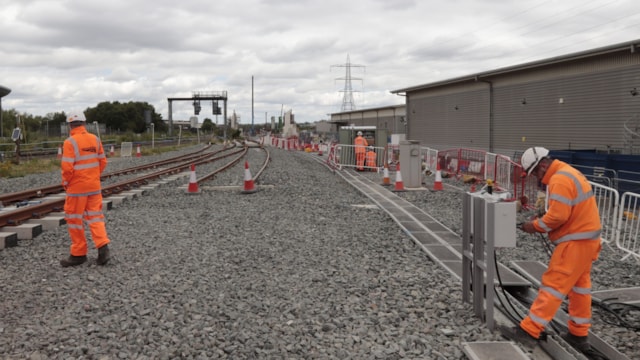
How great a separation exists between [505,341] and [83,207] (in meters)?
5.00

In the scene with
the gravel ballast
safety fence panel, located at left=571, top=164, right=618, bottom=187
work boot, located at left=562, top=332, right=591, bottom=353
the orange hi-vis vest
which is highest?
the orange hi-vis vest

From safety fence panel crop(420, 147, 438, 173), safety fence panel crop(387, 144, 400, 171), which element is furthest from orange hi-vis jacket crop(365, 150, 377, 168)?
safety fence panel crop(420, 147, 438, 173)

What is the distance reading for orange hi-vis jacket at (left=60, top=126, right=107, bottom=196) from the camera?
6.59 meters

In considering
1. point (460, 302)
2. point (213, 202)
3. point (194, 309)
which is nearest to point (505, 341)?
point (460, 302)

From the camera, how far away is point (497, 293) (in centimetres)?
527

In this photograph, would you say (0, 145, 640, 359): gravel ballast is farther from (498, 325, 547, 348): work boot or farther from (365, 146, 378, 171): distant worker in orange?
(365, 146, 378, 171): distant worker in orange

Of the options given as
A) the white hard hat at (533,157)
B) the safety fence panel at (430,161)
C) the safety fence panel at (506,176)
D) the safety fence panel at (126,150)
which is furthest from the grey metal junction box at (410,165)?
the safety fence panel at (126,150)

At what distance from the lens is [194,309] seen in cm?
515

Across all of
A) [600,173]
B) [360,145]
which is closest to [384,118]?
[360,145]

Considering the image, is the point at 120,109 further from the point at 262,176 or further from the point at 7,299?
the point at 7,299

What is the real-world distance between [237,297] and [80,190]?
101 inches

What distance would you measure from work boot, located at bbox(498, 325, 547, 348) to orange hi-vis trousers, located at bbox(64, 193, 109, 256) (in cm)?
471

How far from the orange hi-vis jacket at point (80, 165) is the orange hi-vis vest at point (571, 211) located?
202 inches

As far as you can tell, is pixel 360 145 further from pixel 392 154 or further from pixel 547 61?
pixel 547 61
